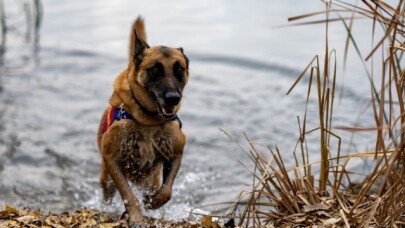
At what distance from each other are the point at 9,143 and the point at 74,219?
4.15 m

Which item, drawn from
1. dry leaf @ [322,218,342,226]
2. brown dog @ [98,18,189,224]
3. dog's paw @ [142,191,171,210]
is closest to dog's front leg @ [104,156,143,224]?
brown dog @ [98,18,189,224]

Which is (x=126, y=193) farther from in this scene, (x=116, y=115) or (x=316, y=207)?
(x=316, y=207)

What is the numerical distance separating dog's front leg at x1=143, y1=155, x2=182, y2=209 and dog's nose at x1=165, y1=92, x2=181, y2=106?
63 centimetres

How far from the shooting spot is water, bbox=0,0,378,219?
24.9ft

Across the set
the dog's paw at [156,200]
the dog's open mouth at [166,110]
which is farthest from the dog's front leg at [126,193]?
the dog's open mouth at [166,110]

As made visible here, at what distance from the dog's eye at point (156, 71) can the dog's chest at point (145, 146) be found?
0.42 meters

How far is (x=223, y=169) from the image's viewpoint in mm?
8000

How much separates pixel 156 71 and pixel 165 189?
36.1 inches

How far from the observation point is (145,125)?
5.29m

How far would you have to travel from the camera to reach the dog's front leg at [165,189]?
17.3 ft

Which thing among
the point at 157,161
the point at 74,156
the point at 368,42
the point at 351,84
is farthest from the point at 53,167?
the point at 368,42

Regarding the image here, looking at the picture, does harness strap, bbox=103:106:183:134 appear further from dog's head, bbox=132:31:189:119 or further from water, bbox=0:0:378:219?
water, bbox=0:0:378:219

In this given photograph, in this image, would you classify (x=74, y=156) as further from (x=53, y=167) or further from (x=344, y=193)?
(x=344, y=193)

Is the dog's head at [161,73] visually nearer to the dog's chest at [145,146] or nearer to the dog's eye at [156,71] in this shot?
the dog's eye at [156,71]
